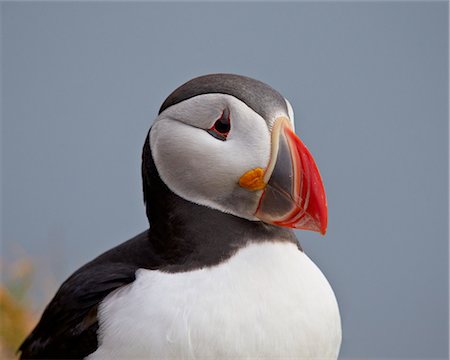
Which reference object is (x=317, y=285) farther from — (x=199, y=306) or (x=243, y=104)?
(x=243, y=104)

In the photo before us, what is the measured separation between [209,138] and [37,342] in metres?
0.74

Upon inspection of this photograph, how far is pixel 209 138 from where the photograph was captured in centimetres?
186

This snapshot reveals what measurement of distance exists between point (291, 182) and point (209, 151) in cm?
20

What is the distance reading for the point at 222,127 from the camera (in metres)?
1.86

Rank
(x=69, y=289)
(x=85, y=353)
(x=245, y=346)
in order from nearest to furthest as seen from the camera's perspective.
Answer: (x=245, y=346) → (x=85, y=353) → (x=69, y=289)

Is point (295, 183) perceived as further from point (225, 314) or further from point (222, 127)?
point (225, 314)

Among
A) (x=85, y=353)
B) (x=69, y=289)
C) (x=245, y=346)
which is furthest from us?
(x=69, y=289)

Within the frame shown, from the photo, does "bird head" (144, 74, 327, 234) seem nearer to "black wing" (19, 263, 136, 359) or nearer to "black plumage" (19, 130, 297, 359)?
"black plumage" (19, 130, 297, 359)

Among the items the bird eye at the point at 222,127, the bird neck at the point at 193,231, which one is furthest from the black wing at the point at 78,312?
the bird eye at the point at 222,127

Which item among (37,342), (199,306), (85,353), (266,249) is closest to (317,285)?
(266,249)

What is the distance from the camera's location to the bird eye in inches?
73.0

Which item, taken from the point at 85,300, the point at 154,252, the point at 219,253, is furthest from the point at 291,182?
the point at 85,300

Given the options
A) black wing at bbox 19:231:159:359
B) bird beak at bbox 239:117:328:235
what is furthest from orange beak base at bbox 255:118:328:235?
black wing at bbox 19:231:159:359

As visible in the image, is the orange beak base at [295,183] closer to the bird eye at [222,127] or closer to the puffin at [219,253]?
the puffin at [219,253]
